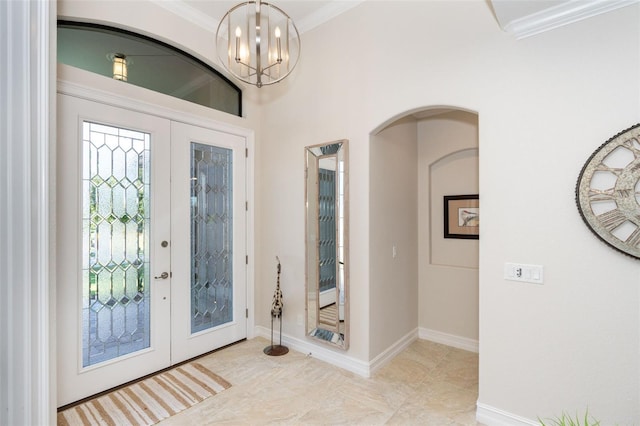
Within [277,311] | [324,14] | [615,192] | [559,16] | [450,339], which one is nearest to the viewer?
[615,192]

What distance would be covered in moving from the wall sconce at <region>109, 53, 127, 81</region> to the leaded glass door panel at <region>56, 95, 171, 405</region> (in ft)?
1.13

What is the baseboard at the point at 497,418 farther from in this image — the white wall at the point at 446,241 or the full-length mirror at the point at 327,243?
the white wall at the point at 446,241

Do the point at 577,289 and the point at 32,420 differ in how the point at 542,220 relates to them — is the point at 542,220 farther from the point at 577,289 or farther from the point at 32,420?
the point at 32,420

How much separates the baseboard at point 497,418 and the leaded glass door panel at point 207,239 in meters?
2.48

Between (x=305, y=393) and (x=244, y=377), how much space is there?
0.62 m

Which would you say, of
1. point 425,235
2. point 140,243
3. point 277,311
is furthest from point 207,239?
point 425,235

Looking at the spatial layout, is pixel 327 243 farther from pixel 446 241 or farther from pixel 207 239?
pixel 446 241

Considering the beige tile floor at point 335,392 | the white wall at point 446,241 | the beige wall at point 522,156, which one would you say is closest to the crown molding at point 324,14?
the beige wall at point 522,156

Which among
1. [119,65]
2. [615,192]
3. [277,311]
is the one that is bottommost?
[277,311]

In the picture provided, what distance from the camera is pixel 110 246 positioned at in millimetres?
2660

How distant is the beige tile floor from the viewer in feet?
7.57

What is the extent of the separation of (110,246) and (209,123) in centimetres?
150

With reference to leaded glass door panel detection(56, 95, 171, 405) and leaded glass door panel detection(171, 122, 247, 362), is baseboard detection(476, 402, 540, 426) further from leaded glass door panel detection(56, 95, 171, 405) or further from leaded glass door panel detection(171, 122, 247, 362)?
leaded glass door panel detection(56, 95, 171, 405)

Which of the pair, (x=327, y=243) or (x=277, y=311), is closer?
(x=327, y=243)
